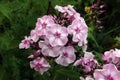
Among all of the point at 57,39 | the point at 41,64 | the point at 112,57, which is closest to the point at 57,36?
the point at 57,39

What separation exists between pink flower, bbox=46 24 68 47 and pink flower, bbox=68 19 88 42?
3 centimetres

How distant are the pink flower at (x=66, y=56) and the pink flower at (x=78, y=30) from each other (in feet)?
0.19

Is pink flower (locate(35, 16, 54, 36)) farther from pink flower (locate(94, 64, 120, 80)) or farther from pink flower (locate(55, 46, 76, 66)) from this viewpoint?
pink flower (locate(94, 64, 120, 80))

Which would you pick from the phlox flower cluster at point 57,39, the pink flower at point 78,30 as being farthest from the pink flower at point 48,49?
the pink flower at point 78,30

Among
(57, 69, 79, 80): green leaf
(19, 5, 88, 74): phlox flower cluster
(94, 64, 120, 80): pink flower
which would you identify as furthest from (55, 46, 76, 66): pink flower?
(94, 64, 120, 80): pink flower

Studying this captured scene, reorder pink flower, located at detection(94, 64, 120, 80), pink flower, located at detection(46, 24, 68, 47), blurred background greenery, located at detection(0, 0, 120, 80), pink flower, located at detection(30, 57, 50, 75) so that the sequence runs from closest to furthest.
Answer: pink flower, located at detection(94, 64, 120, 80) < pink flower, located at detection(46, 24, 68, 47) < pink flower, located at detection(30, 57, 50, 75) < blurred background greenery, located at detection(0, 0, 120, 80)

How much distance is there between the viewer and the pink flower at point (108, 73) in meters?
1.89

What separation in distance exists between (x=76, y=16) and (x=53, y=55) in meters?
0.27

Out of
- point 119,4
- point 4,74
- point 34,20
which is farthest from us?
point 119,4

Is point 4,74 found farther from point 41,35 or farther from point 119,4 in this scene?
point 119,4

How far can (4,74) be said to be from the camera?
2582mm

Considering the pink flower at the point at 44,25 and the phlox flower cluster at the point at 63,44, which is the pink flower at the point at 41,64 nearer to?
the phlox flower cluster at the point at 63,44

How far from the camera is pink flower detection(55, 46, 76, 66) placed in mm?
2049

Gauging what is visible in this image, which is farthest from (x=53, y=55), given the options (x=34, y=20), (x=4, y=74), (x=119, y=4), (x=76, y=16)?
(x=119, y=4)
